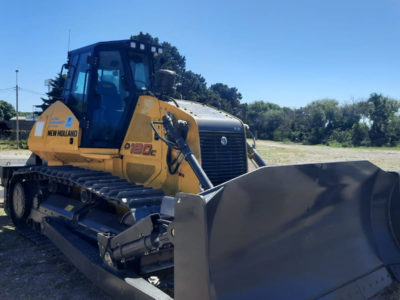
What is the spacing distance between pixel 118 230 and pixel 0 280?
5.50 ft

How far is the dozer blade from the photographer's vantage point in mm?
2619

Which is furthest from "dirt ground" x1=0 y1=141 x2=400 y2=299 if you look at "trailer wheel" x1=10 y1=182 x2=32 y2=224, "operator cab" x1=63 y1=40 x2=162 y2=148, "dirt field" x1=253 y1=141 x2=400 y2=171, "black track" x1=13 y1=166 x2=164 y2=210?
"dirt field" x1=253 y1=141 x2=400 y2=171

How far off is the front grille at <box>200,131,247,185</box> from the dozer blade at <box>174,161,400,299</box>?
58.0 inches

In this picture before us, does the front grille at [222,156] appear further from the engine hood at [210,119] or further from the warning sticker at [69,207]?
the warning sticker at [69,207]

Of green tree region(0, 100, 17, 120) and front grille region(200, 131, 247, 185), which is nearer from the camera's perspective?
front grille region(200, 131, 247, 185)

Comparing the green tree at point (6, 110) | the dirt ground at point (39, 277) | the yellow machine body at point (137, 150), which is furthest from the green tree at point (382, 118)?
the green tree at point (6, 110)

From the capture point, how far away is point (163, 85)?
497 cm

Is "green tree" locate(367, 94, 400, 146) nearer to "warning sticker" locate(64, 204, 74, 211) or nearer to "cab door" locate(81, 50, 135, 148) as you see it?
"cab door" locate(81, 50, 135, 148)

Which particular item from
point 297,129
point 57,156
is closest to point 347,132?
point 297,129

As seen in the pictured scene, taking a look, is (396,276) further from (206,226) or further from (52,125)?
(52,125)

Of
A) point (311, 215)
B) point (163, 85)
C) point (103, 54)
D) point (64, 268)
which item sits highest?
point (103, 54)

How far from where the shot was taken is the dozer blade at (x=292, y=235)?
2619 mm

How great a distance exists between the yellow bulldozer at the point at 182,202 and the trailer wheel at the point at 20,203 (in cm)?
3

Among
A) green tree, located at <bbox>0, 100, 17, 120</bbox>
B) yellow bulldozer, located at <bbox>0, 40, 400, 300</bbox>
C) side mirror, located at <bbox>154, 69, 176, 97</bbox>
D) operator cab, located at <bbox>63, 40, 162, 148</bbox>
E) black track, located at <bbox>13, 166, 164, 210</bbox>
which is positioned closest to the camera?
yellow bulldozer, located at <bbox>0, 40, 400, 300</bbox>
